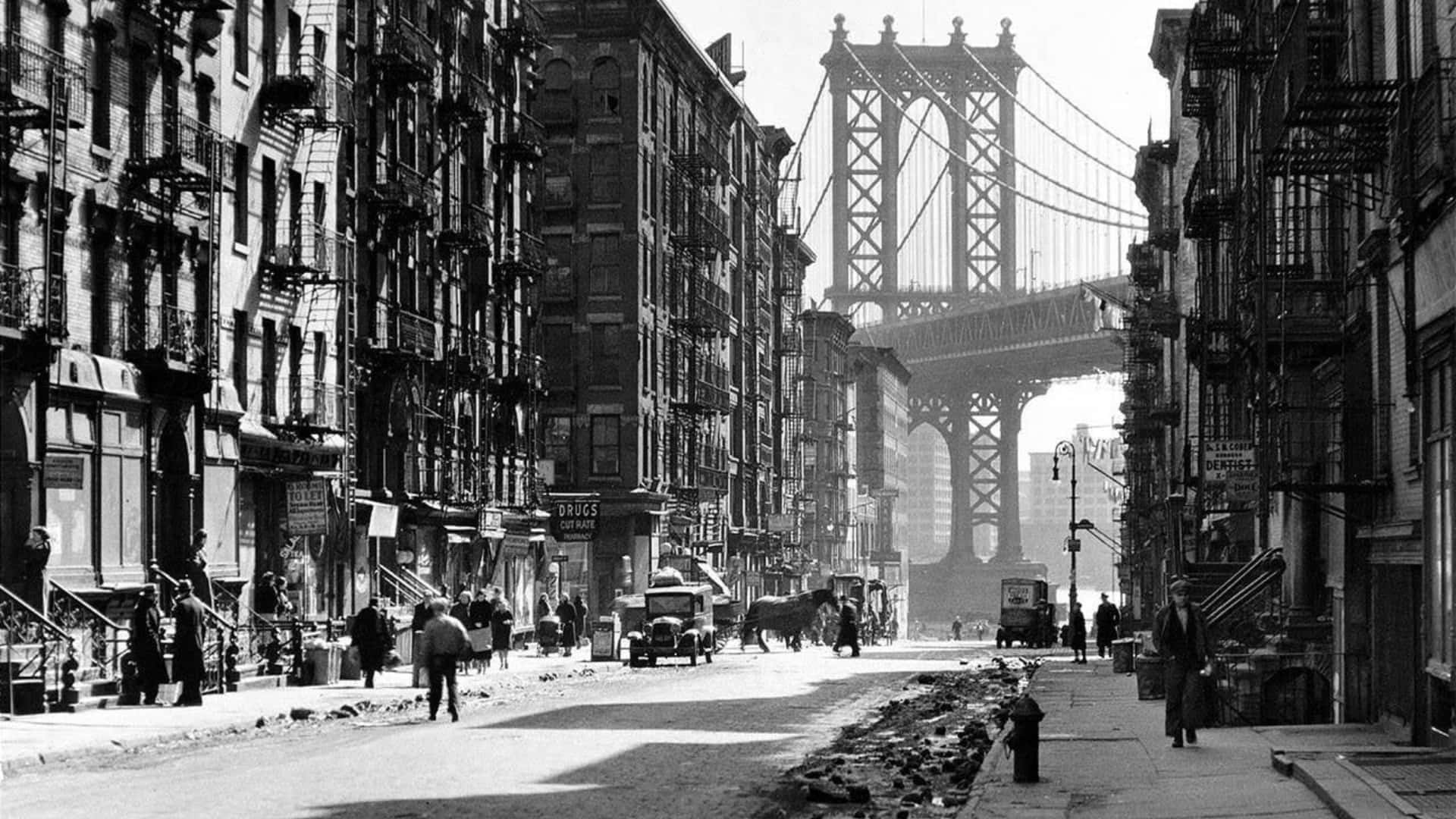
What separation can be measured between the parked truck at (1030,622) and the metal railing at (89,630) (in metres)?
49.7

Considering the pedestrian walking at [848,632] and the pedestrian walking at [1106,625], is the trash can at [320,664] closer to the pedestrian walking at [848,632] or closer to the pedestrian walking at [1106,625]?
the pedestrian walking at [848,632]

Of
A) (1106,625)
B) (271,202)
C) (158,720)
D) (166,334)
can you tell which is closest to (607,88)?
(1106,625)

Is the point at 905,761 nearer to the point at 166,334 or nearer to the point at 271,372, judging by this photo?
the point at 166,334

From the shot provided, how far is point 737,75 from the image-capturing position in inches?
4092

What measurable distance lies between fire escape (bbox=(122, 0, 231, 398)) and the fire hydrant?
71.6 feet

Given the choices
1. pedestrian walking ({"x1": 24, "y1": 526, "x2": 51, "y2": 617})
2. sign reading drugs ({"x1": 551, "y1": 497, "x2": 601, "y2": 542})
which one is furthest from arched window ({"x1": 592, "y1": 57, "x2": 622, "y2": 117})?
pedestrian walking ({"x1": 24, "y1": 526, "x2": 51, "y2": 617})

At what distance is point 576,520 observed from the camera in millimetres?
68375

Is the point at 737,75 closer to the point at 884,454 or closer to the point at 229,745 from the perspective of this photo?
the point at 884,454

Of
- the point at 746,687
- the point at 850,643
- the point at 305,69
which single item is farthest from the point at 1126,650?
the point at 305,69

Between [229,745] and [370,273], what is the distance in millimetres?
29157

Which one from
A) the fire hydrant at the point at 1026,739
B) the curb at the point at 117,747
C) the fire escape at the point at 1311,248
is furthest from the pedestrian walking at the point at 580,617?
the fire hydrant at the point at 1026,739

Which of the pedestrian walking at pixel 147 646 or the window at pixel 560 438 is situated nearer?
the pedestrian walking at pixel 147 646

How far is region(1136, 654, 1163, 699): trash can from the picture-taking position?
113 ft

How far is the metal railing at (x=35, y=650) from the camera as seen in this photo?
3031 cm
